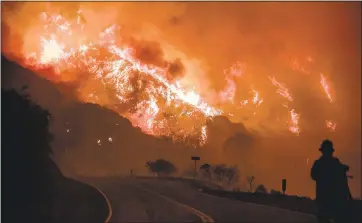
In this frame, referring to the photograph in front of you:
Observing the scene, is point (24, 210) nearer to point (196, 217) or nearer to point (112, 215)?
point (112, 215)

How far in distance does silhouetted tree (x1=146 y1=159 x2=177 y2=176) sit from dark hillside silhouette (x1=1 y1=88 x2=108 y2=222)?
2721 inches

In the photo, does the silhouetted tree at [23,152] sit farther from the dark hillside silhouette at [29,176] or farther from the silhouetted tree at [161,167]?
the silhouetted tree at [161,167]

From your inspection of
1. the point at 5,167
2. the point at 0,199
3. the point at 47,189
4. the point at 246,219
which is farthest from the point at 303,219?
the point at 47,189

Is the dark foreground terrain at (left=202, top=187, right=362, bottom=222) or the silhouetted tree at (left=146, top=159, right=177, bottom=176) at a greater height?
the silhouetted tree at (left=146, top=159, right=177, bottom=176)

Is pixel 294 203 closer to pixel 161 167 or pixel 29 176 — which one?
pixel 29 176

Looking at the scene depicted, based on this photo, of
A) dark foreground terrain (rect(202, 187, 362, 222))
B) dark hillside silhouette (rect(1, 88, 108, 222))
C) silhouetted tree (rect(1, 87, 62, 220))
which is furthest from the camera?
silhouetted tree (rect(1, 87, 62, 220))

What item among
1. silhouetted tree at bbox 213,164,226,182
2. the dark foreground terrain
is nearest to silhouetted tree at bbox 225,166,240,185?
silhouetted tree at bbox 213,164,226,182

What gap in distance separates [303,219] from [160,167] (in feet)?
297

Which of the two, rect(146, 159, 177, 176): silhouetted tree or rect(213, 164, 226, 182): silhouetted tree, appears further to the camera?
rect(213, 164, 226, 182): silhouetted tree

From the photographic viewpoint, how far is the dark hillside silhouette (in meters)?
21.8

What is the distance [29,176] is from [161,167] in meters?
76.7

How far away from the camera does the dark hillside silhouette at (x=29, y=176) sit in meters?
Answer: 21.8

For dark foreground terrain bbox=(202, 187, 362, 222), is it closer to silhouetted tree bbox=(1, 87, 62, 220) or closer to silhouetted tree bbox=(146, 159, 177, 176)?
silhouetted tree bbox=(1, 87, 62, 220)

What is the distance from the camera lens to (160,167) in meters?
107
